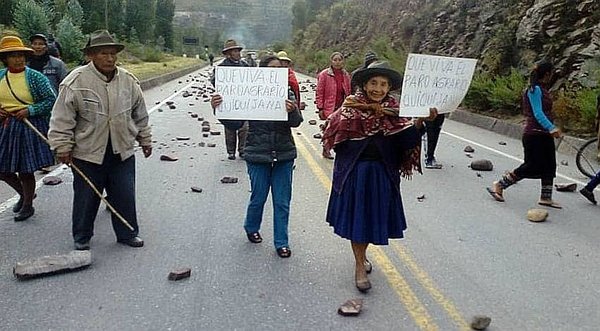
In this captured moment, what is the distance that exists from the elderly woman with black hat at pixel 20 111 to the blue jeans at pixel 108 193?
3.90ft

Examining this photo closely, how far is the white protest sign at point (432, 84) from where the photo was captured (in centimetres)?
480

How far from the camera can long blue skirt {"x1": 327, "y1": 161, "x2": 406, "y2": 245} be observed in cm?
456

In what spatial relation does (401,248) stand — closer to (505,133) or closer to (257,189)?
(257,189)

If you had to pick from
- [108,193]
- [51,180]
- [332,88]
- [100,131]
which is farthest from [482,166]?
[100,131]

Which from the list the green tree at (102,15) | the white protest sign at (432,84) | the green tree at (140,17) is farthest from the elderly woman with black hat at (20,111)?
the green tree at (140,17)

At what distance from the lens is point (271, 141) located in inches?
212

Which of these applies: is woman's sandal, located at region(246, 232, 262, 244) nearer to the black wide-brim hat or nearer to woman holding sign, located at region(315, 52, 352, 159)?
the black wide-brim hat

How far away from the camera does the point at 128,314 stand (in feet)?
13.6

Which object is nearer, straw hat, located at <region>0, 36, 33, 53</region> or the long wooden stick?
the long wooden stick

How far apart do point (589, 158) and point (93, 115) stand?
779cm

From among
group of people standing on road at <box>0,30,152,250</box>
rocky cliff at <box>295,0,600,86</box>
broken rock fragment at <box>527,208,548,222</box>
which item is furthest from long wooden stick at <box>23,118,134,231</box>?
rocky cliff at <box>295,0,600,86</box>

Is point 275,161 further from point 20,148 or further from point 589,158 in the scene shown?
point 589,158

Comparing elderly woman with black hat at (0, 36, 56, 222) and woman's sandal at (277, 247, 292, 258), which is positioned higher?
elderly woman with black hat at (0, 36, 56, 222)

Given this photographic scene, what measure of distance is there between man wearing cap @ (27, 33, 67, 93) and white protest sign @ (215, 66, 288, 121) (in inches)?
133
